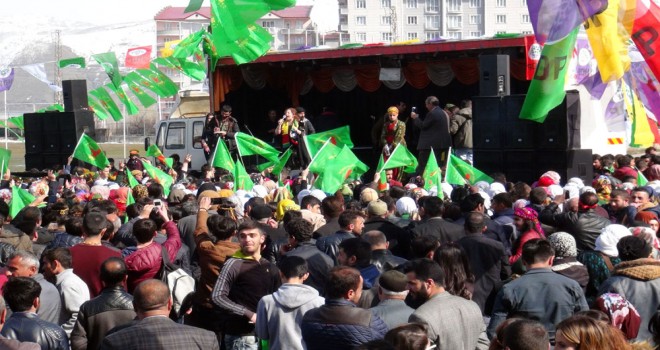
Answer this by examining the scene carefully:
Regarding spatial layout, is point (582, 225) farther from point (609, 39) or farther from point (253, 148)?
point (253, 148)

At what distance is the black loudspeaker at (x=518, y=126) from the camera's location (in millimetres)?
14797

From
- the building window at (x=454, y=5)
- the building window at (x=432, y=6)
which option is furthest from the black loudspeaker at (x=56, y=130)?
the building window at (x=432, y=6)

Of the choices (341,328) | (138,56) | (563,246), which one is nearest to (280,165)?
(563,246)

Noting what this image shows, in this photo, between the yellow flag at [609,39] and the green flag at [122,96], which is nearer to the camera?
the yellow flag at [609,39]

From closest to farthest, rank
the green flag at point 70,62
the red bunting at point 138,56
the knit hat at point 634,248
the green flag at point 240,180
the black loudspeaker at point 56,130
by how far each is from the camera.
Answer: the knit hat at point 634,248
the green flag at point 240,180
the black loudspeaker at point 56,130
the green flag at point 70,62
the red bunting at point 138,56

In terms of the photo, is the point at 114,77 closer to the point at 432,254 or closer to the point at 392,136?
the point at 392,136

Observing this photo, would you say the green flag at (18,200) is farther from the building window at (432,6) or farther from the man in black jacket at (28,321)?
the building window at (432,6)

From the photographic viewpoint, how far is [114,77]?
21328 mm

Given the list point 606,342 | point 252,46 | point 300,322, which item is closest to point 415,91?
point 252,46

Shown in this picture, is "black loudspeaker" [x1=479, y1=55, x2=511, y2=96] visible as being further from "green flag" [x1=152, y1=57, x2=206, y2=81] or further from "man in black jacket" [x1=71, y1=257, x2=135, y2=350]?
"man in black jacket" [x1=71, y1=257, x2=135, y2=350]

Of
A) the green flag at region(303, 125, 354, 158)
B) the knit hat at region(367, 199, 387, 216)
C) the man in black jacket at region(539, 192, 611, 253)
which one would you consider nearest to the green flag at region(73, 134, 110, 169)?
the green flag at region(303, 125, 354, 158)

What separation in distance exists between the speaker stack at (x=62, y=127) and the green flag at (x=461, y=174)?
8565mm

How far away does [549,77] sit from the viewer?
36.1 feet

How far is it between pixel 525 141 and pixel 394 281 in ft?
31.7
